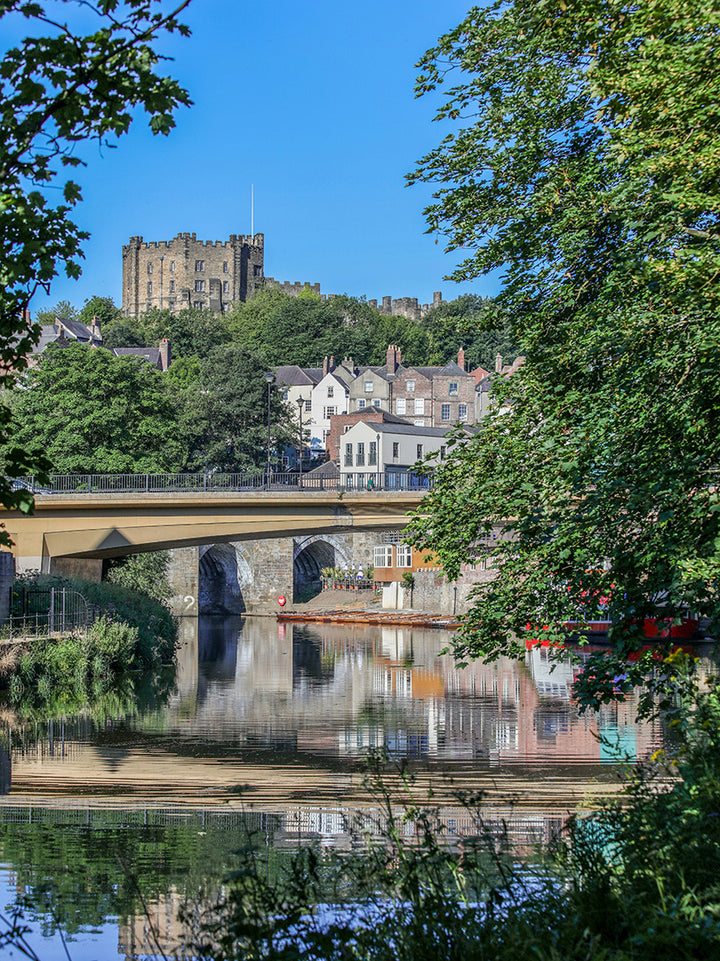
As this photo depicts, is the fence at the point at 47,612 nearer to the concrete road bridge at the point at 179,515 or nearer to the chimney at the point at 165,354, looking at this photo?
the concrete road bridge at the point at 179,515

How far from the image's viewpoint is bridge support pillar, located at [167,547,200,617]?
59031 millimetres

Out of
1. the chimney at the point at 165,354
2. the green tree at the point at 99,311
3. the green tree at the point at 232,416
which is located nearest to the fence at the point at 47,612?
the green tree at the point at 232,416

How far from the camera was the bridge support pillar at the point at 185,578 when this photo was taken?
59031 mm

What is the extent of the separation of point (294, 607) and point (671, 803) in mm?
57107

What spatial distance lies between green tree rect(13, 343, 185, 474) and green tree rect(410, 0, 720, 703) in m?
35.4

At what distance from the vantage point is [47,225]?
6.51 meters

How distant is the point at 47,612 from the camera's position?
28766mm

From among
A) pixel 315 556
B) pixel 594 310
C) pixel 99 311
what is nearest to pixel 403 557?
pixel 315 556

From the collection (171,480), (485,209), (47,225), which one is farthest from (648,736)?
(171,480)

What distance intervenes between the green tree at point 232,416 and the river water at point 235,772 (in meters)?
33.2

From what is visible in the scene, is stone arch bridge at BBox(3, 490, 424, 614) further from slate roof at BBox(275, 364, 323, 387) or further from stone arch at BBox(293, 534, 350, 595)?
slate roof at BBox(275, 364, 323, 387)

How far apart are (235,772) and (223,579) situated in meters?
50.1

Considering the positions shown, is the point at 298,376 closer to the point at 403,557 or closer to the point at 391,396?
the point at 391,396

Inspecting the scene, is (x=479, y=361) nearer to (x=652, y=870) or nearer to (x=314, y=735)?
(x=314, y=735)
